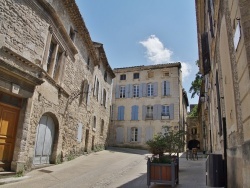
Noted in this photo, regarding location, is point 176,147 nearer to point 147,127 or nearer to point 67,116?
point 67,116

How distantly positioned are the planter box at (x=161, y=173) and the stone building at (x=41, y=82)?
4216 mm

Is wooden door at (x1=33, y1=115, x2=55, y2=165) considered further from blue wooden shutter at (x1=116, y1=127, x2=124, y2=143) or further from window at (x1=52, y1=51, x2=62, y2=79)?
blue wooden shutter at (x1=116, y1=127, x2=124, y2=143)

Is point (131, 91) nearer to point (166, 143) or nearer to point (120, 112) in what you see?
point (120, 112)

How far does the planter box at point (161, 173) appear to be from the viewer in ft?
19.1

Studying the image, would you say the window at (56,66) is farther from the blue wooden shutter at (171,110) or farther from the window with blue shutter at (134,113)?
the window with blue shutter at (134,113)

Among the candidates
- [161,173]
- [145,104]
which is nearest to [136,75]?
[145,104]

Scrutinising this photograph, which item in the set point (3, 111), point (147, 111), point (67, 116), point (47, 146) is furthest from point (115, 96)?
point (3, 111)

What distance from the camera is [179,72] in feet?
83.6

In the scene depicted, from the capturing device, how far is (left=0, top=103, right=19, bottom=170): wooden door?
22.6ft

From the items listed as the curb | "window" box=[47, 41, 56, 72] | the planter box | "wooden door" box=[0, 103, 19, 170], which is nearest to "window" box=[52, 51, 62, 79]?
"window" box=[47, 41, 56, 72]

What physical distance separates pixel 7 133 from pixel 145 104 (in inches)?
766

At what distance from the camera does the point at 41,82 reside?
7.85m

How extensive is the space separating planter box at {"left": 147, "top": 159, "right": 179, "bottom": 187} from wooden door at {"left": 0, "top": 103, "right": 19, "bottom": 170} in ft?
14.9

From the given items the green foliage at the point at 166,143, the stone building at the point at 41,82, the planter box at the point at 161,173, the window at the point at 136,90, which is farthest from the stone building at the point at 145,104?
the planter box at the point at 161,173
